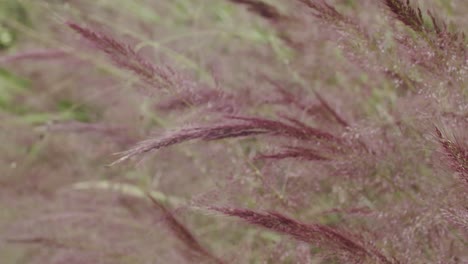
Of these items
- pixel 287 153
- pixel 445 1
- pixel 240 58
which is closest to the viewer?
pixel 287 153

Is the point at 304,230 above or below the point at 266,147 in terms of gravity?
above

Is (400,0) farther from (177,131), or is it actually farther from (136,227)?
(136,227)

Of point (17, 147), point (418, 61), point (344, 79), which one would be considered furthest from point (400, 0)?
point (17, 147)

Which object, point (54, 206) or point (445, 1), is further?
point (54, 206)

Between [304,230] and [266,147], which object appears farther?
[266,147]

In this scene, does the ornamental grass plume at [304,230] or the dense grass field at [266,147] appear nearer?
the ornamental grass plume at [304,230]

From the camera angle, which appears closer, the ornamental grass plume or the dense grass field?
the ornamental grass plume

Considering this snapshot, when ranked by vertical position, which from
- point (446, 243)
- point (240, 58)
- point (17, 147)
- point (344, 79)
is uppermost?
point (446, 243)

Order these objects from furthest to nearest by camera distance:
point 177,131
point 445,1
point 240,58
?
point 240,58, point 445,1, point 177,131
